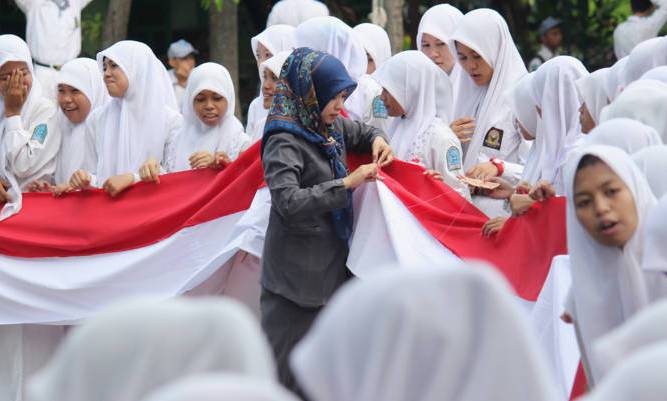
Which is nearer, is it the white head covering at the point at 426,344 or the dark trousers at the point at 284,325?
the white head covering at the point at 426,344

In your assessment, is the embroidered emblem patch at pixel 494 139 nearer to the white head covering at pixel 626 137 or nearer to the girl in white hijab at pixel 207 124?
the girl in white hijab at pixel 207 124

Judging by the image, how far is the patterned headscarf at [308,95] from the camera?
A: 6.37 m

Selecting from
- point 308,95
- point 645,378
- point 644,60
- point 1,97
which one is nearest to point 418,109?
point 644,60

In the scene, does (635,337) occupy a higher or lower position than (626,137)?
higher

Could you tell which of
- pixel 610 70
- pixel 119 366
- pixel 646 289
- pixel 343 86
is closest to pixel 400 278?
pixel 119 366

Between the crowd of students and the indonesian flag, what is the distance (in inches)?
4.0

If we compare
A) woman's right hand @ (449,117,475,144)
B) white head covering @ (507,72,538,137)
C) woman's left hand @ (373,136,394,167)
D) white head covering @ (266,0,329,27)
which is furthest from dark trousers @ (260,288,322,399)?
white head covering @ (266,0,329,27)

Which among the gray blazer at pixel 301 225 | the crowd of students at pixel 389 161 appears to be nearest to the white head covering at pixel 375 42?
the crowd of students at pixel 389 161

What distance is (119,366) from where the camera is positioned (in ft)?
10.1

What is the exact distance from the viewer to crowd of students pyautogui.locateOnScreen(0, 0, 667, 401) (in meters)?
3.06

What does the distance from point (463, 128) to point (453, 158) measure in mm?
519

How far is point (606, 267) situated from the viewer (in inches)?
193

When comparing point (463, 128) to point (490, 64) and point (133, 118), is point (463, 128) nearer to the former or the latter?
point (490, 64)

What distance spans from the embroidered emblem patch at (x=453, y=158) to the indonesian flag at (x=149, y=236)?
0.74ft
